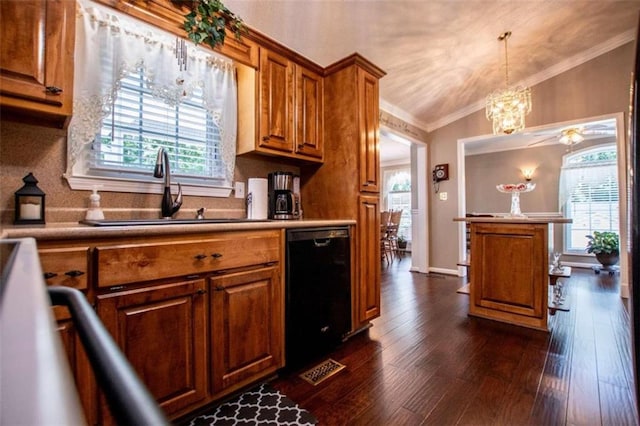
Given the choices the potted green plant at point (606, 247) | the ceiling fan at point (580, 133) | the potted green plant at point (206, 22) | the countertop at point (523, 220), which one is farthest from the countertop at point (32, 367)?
the potted green plant at point (606, 247)

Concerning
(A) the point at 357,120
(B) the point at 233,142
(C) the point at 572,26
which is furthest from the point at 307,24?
(C) the point at 572,26

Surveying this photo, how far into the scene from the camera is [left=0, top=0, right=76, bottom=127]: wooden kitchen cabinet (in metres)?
1.16

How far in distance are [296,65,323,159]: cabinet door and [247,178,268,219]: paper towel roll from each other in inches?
15.3

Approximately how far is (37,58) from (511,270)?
3.33 metres

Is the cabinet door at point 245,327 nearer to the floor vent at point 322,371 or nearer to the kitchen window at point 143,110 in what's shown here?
the floor vent at point 322,371

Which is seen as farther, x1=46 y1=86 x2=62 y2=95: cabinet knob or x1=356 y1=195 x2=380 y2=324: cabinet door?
x1=356 y1=195 x2=380 y2=324: cabinet door

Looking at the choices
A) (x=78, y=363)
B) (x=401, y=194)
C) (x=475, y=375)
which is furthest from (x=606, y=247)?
(x=78, y=363)

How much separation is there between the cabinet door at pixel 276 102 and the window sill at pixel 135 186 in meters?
0.48

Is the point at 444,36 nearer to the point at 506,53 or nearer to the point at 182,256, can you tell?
the point at 506,53

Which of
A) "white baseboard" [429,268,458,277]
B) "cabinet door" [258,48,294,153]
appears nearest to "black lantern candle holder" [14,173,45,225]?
"cabinet door" [258,48,294,153]

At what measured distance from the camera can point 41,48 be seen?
48.1 inches

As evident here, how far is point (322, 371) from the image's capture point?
180 centimetres

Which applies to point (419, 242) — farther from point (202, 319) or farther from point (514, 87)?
point (202, 319)

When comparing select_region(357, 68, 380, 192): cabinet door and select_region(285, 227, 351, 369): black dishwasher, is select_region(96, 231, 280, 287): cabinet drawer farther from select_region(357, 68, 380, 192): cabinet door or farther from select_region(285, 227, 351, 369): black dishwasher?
select_region(357, 68, 380, 192): cabinet door
